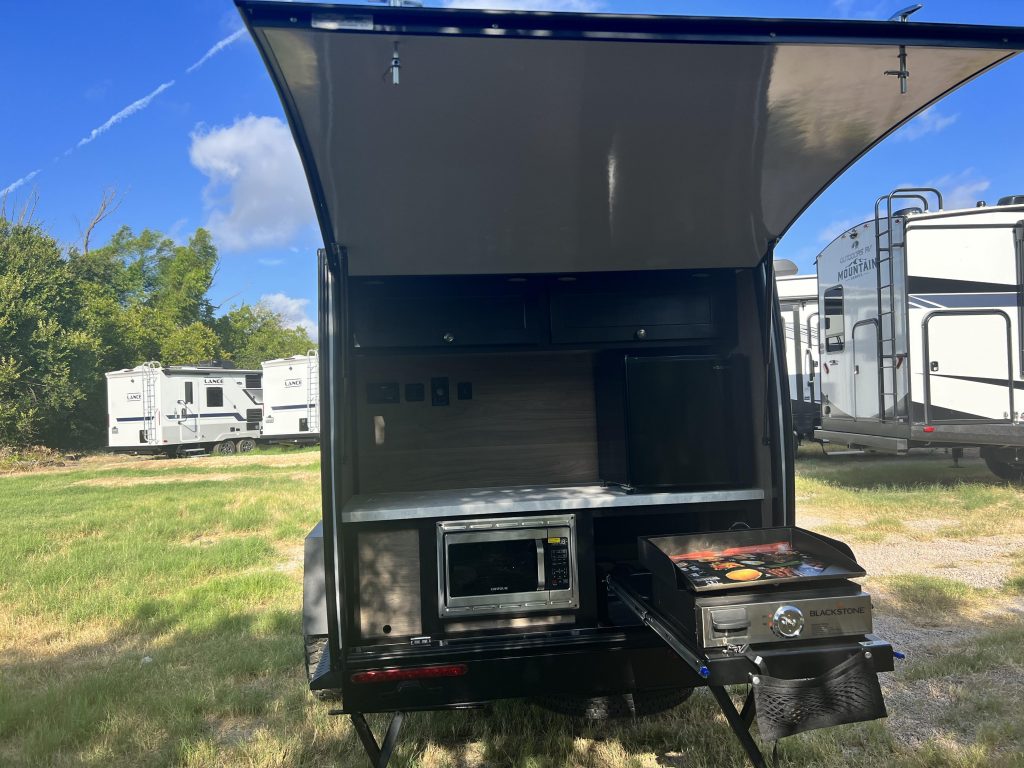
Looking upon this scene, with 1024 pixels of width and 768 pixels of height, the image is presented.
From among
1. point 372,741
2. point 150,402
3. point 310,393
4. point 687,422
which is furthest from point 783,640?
point 150,402

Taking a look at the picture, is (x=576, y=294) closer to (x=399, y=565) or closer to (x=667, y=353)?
(x=667, y=353)

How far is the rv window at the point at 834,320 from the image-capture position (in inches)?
375

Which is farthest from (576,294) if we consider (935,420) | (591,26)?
(935,420)

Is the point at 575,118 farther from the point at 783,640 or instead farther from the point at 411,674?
the point at 411,674

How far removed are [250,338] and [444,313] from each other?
1586 inches

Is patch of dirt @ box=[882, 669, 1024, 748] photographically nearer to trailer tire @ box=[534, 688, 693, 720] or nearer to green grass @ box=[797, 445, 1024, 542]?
trailer tire @ box=[534, 688, 693, 720]

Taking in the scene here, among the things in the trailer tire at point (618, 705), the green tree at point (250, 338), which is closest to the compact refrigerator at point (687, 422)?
the trailer tire at point (618, 705)

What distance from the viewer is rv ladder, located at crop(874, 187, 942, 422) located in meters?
8.08

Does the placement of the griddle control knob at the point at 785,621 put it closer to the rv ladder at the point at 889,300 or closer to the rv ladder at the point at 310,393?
the rv ladder at the point at 889,300

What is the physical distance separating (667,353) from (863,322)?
6491 mm

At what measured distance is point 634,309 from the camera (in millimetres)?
3289

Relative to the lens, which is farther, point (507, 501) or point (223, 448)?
point (223, 448)

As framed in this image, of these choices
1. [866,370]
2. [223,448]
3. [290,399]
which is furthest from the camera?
[223,448]

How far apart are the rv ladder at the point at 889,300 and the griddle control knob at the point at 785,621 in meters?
6.89
